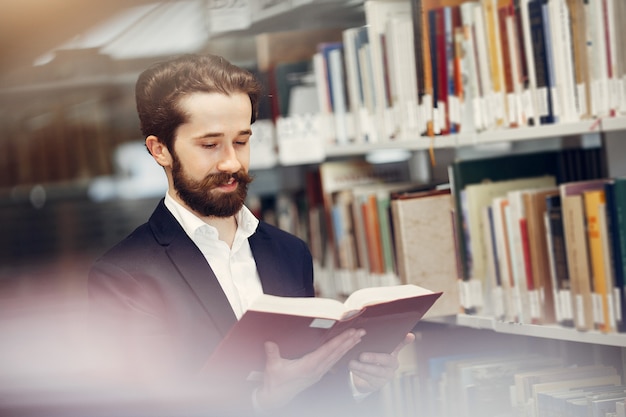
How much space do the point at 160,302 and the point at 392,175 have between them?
4.31ft

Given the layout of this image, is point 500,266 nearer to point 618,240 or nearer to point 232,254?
point 618,240

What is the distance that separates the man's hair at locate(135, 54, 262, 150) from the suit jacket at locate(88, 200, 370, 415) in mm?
145

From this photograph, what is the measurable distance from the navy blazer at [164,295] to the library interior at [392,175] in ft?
0.19

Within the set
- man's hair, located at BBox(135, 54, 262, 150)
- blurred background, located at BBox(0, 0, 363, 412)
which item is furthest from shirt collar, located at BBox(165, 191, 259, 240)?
blurred background, located at BBox(0, 0, 363, 412)

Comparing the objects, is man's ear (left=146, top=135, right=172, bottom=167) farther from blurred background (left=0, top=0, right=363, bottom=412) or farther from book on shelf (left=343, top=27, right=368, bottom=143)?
blurred background (left=0, top=0, right=363, bottom=412)

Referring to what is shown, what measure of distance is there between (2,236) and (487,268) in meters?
2.02

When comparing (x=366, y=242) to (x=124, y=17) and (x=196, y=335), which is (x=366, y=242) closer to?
(x=196, y=335)

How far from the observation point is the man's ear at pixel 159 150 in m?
1.38

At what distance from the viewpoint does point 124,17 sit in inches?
116

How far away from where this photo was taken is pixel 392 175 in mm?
2555

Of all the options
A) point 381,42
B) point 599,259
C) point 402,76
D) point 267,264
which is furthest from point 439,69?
point 267,264

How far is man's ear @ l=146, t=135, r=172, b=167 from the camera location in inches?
54.4

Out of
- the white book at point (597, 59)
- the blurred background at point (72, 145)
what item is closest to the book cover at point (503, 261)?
the white book at point (597, 59)

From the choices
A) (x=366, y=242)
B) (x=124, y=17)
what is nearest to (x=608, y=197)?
(x=366, y=242)
